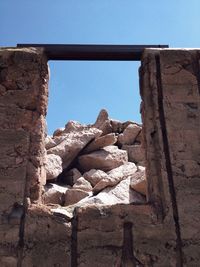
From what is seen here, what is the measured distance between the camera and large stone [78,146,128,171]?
913 cm

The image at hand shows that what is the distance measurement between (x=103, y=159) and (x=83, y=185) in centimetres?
139

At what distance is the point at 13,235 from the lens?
2936 millimetres

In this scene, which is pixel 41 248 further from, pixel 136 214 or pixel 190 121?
pixel 190 121

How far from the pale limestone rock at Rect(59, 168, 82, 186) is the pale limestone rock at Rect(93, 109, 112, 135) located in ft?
9.04

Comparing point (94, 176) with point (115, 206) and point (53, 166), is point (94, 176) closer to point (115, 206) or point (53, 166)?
point (53, 166)

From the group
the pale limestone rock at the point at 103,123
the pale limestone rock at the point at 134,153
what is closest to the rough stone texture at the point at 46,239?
the pale limestone rock at the point at 134,153

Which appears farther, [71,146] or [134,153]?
[134,153]

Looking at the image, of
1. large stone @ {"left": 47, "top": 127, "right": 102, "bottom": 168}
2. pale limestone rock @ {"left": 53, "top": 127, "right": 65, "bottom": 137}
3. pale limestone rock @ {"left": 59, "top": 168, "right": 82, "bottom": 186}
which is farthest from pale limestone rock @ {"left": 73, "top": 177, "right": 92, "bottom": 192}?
pale limestone rock @ {"left": 53, "top": 127, "right": 65, "bottom": 137}

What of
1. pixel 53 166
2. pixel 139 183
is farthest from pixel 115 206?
pixel 53 166

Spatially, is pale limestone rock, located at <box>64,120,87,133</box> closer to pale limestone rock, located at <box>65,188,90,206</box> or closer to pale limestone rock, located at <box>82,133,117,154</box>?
pale limestone rock, located at <box>82,133,117,154</box>

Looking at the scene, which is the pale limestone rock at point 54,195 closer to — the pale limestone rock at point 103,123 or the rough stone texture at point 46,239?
the pale limestone rock at point 103,123

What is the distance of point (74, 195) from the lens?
735 centimetres

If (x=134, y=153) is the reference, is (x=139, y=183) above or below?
below

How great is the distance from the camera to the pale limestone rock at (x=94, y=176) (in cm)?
832
